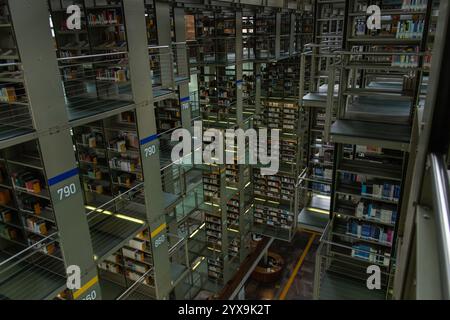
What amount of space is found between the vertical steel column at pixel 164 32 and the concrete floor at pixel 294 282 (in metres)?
5.30

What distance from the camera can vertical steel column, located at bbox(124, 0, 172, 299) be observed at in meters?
3.89

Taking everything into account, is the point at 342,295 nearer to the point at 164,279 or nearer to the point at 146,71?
the point at 164,279

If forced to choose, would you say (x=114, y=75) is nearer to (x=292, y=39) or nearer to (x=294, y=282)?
(x=292, y=39)

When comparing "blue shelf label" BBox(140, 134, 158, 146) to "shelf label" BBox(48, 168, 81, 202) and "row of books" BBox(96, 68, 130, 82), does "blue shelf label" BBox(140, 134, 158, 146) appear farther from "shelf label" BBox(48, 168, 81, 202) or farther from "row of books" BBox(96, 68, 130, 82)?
"shelf label" BBox(48, 168, 81, 202)

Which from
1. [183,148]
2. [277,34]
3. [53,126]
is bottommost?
[183,148]

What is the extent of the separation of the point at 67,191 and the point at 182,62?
2.94m

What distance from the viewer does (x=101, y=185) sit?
191 inches

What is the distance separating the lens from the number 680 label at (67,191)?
3217mm

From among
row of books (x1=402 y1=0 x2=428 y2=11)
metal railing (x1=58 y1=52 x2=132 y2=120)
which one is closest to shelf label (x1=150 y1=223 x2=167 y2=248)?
metal railing (x1=58 y1=52 x2=132 y2=120)

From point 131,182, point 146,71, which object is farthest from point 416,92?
point 131,182

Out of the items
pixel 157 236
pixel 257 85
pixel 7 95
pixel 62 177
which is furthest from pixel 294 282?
pixel 7 95

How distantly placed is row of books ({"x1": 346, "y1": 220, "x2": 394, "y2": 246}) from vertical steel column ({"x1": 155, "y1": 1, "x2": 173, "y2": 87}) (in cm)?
298

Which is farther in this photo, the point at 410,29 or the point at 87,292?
the point at 87,292

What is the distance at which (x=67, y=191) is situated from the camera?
329 cm
